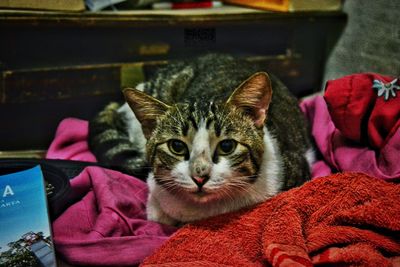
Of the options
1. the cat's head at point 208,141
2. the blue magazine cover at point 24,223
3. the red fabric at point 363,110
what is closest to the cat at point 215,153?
the cat's head at point 208,141

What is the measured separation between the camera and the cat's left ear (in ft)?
3.86

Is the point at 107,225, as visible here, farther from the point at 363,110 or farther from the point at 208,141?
the point at 363,110

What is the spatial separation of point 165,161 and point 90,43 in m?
0.80

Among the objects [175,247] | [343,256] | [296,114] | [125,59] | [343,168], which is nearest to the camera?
[343,256]

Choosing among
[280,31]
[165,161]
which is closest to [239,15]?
[280,31]

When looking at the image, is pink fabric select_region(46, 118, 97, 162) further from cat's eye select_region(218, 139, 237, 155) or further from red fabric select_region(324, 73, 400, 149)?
red fabric select_region(324, 73, 400, 149)

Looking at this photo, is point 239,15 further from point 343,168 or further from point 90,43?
point 343,168

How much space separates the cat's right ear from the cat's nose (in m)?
0.24

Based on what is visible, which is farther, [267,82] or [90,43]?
[90,43]

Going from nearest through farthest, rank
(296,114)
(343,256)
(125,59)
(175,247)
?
1. (343,256)
2. (175,247)
3. (296,114)
4. (125,59)

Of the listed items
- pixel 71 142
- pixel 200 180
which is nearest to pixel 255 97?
pixel 200 180

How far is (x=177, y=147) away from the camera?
1.22m

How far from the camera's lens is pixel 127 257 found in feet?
3.96

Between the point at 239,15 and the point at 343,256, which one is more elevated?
the point at 239,15
